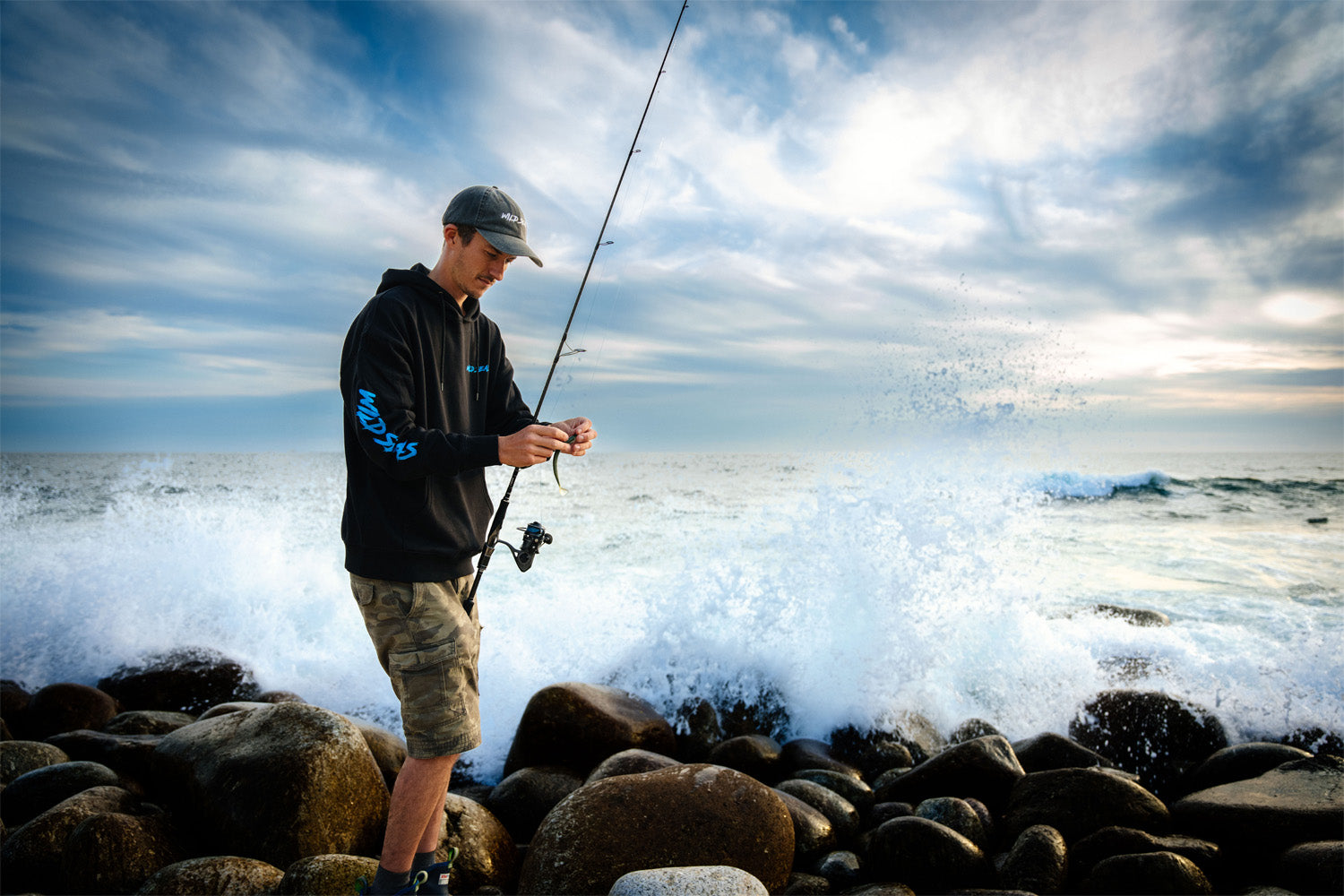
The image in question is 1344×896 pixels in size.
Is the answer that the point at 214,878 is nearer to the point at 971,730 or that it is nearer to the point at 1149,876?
the point at 1149,876

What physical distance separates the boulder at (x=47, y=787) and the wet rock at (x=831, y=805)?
3474mm

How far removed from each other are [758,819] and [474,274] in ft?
8.61

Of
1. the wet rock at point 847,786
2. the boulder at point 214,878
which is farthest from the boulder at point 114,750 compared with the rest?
the wet rock at point 847,786

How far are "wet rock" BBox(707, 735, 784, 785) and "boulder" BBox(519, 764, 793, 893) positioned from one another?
1.70m

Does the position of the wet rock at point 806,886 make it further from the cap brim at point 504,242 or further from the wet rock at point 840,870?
the cap brim at point 504,242

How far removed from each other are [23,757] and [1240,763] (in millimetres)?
7091

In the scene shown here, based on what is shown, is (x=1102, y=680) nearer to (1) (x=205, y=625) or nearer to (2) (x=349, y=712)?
(2) (x=349, y=712)

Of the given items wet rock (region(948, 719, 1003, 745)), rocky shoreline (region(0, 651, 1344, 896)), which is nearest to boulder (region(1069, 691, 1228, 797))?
wet rock (region(948, 719, 1003, 745))

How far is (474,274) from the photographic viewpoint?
2.49 metres

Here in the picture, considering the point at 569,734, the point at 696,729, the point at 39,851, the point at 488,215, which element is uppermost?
the point at 488,215

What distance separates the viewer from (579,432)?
2572 millimetres

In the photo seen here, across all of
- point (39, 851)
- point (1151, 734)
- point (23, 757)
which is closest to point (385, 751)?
point (39, 851)

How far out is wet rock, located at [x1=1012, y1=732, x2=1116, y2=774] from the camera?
4742 millimetres

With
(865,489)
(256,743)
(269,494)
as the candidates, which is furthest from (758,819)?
(269,494)
